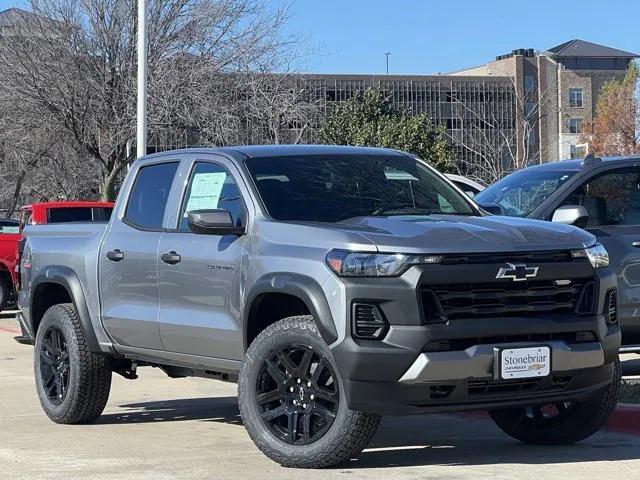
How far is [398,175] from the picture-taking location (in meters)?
8.43

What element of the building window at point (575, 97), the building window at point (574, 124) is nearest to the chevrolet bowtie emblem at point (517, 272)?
the building window at point (574, 124)

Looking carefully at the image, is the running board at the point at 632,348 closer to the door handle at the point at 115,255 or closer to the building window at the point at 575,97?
the door handle at the point at 115,255

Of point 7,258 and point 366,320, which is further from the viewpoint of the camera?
point 7,258

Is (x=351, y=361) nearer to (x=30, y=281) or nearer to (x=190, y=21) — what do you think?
(x=30, y=281)

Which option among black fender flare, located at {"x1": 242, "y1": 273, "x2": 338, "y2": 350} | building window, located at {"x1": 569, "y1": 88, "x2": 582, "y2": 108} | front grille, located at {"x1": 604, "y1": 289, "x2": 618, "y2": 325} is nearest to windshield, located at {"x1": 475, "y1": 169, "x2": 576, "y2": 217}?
front grille, located at {"x1": 604, "y1": 289, "x2": 618, "y2": 325}

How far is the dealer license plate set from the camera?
6.83 m

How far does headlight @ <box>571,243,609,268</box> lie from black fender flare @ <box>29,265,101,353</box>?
3.64 metres

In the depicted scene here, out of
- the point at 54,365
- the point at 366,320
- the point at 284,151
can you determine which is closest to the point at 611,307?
the point at 366,320

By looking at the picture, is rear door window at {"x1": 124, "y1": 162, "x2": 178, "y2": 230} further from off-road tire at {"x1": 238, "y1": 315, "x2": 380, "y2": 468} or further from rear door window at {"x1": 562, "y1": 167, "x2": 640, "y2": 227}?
rear door window at {"x1": 562, "y1": 167, "x2": 640, "y2": 227}

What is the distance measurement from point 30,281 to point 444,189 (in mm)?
3439

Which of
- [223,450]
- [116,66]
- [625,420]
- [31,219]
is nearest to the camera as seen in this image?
[223,450]

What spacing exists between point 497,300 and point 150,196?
3.05 metres

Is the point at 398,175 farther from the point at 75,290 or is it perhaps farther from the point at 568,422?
the point at 75,290

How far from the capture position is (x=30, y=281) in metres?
10.0
